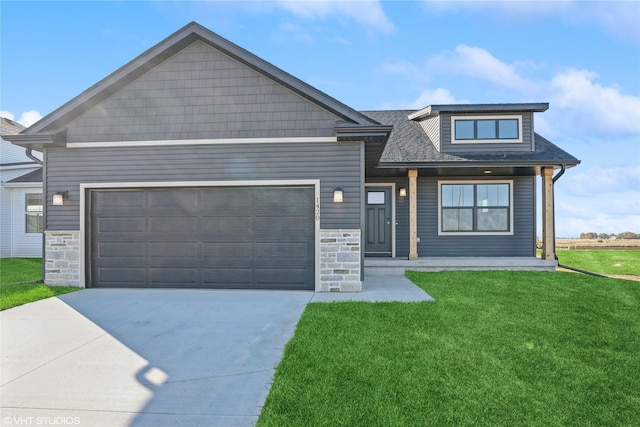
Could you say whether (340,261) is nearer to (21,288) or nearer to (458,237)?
(458,237)

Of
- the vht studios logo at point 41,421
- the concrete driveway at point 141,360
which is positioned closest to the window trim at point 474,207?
the concrete driveway at point 141,360

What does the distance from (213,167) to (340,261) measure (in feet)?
11.1

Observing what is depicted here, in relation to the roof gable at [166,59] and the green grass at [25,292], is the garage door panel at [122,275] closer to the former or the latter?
the green grass at [25,292]

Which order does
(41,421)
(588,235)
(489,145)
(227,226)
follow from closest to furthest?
(41,421) → (227,226) → (489,145) → (588,235)

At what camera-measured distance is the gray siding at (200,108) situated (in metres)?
7.41

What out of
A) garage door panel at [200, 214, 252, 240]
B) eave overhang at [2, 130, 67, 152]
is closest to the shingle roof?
garage door panel at [200, 214, 252, 240]

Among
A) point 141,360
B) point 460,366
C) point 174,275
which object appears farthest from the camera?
point 174,275

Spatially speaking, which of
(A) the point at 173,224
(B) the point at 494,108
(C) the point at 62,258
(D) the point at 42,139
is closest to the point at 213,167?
(A) the point at 173,224

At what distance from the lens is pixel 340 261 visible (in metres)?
7.30

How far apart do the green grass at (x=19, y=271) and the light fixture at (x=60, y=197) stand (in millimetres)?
2403

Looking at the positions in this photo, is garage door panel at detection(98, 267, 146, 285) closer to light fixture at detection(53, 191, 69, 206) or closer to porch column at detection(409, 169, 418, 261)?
light fixture at detection(53, 191, 69, 206)

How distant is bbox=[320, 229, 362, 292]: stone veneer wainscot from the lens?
7.28 meters

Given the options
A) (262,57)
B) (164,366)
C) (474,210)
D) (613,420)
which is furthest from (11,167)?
(613,420)

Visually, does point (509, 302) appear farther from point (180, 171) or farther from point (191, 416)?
point (180, 171)
